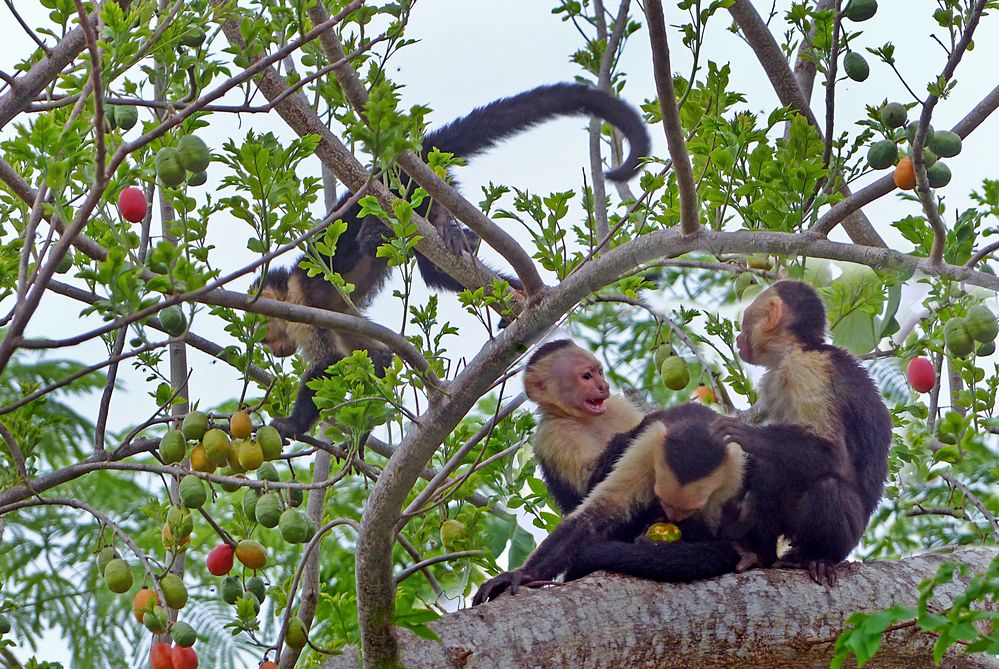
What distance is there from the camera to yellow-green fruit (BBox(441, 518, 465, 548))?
3780 mm

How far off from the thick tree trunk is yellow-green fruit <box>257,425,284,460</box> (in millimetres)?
863

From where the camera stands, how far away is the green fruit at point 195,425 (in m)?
3.38

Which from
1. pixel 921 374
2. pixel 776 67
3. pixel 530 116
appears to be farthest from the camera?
pixel 530 116

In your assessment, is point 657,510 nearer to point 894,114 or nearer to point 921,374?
point 921,374

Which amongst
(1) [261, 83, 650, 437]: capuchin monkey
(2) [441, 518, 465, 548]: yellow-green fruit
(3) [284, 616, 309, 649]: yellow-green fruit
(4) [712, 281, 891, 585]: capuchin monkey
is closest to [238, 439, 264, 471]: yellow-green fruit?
(3) [284, 616, 309, 649]: yellow-green fruit

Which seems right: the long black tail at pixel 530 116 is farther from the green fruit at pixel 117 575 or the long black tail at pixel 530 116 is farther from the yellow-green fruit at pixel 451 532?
the green fruit at pixel 117 575

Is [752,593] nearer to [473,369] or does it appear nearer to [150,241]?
[473,369]

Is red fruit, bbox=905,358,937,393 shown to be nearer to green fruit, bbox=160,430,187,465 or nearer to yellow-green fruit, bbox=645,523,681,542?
yellow-green fruit, bbox=645,523,681,542

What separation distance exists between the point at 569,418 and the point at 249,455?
1.47m

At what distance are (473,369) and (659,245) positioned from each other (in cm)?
63

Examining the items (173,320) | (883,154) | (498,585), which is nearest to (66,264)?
(173,320)

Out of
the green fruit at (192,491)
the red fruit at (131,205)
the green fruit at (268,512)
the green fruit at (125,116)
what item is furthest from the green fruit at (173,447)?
the green fruit at (125,116)

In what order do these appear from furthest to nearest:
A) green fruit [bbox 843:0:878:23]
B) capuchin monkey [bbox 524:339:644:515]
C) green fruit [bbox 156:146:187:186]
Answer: capuchin monkey [bbox 524:339:644:515] → green fruit [bbox 843:0:878:23] → green fruit [bbox 156:146:187:186]

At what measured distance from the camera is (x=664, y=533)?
364 centimetres
